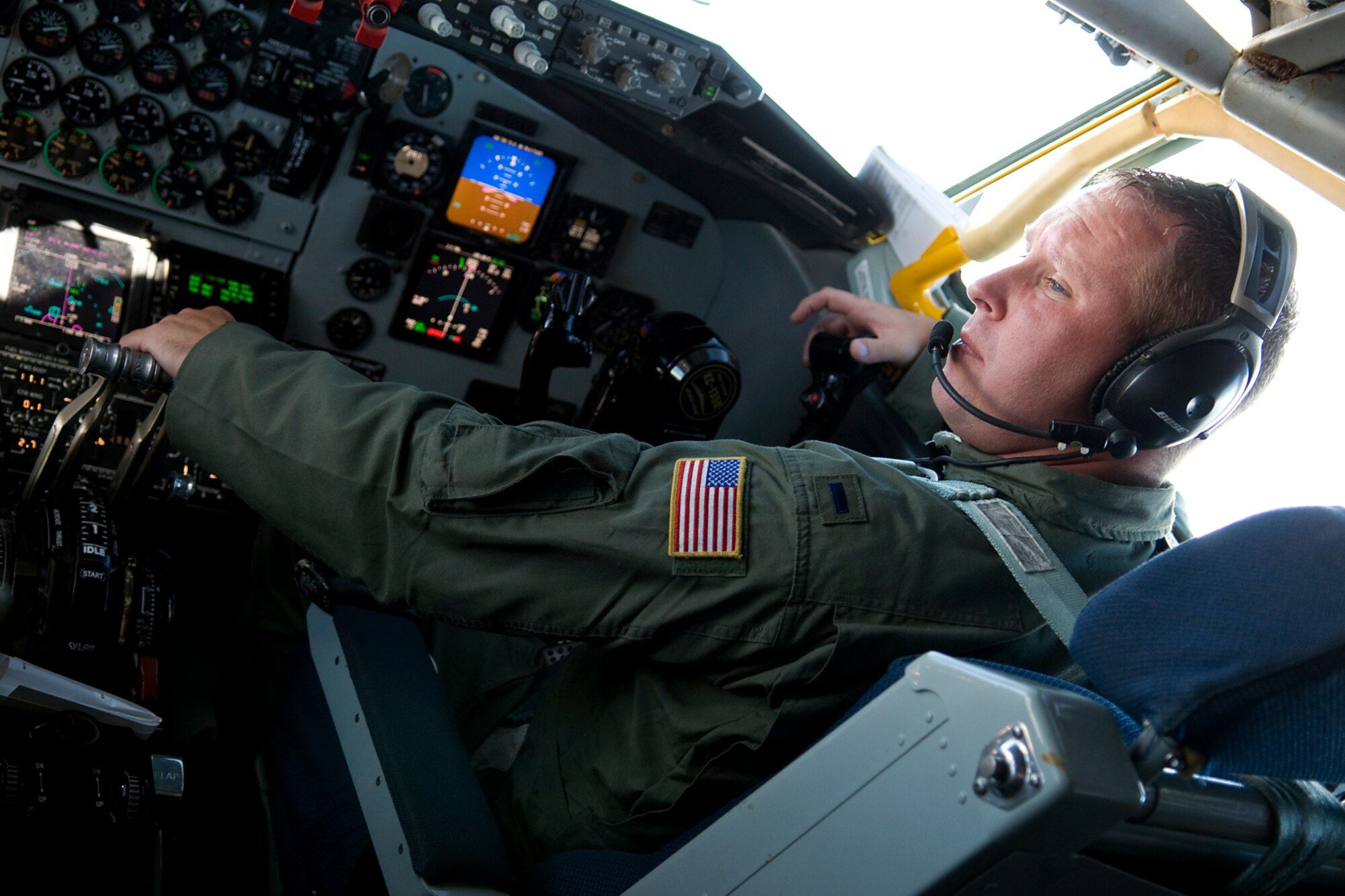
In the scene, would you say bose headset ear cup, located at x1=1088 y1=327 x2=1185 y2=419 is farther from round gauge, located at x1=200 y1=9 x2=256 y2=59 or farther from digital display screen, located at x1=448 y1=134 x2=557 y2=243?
round gauge, located at x1=200 y1=9 x2=256 y2=59

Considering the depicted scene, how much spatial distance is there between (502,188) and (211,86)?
2.02ft

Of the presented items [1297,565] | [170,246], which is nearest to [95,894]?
[1297,565]

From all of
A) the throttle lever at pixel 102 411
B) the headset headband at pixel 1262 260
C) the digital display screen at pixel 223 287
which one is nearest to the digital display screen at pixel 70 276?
the digital display screen at pixel 223 287

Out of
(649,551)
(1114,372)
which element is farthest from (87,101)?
(1114,372)

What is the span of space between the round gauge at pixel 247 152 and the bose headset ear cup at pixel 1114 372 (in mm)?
1725

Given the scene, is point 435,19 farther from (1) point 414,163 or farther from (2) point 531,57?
(1) point 414,163

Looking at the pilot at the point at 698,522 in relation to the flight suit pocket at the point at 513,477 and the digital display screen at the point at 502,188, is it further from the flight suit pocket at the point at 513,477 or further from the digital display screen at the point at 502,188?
the digital display screen at the point at 502,188

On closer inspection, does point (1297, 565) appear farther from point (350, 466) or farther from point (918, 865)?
point (350, 466)

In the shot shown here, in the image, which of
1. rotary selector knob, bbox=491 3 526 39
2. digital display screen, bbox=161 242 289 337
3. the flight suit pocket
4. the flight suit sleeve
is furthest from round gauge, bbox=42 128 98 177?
the flight suit pocket

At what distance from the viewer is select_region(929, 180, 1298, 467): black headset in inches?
46.0

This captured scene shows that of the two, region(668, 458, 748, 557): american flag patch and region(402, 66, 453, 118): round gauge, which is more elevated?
region(402, 66, 453, 118): round gauge

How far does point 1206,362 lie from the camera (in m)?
1.17

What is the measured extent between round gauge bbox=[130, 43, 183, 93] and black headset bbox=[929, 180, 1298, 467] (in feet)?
5.93

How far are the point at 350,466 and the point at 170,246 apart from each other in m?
1.32
